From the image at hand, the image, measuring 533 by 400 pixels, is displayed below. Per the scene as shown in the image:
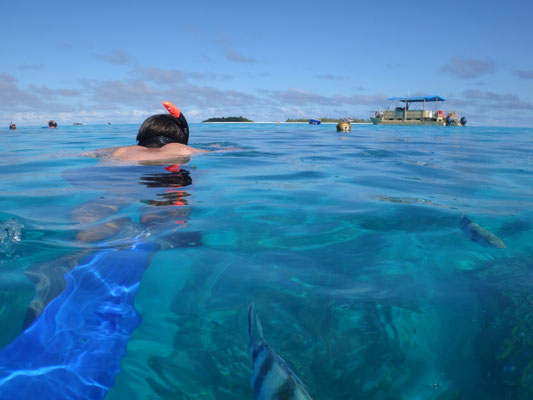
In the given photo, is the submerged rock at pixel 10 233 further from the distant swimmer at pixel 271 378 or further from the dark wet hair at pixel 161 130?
the dark wet hair at pixel 161 130

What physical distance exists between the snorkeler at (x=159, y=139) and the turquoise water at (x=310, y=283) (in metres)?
1.72

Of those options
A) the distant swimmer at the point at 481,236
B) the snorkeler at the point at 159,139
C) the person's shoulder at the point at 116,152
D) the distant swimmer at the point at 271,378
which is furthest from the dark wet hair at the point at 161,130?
the distant swimmer at the point at 271,378

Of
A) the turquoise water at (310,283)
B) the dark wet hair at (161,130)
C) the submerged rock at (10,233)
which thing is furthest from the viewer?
the dark wet hair at (161,130)

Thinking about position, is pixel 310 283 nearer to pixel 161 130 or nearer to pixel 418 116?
pixel 161 130

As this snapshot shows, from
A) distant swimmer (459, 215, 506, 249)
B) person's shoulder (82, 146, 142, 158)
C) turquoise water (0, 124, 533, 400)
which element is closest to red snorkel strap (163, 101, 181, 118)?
person's shoulder (82, 146, 142, 158)

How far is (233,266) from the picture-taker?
2.30 meters

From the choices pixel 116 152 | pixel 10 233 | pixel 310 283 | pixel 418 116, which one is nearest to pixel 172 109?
pixel 116 152

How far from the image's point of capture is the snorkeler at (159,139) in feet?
19.3

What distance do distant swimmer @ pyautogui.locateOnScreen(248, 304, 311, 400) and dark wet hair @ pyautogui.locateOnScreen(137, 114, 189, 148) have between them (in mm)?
5120

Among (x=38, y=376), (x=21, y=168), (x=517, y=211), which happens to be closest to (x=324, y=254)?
(x=38, y=376)

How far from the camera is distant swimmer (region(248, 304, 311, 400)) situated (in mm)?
1139

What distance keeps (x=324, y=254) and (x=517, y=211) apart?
8.22 ft

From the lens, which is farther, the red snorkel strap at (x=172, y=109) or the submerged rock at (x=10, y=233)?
the red snorkel strap at (x=172, y=109)

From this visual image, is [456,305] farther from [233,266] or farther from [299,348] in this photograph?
[233,266]
